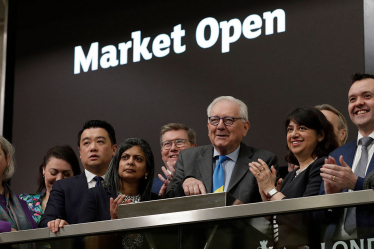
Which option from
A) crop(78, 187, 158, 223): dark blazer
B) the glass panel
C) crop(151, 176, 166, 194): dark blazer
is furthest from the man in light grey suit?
crop(151, 176, 166, 194): dark blazer

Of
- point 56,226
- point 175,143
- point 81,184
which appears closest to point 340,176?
point 56,226

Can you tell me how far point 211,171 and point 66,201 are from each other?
0.86 meters

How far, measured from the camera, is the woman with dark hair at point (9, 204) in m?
2.88

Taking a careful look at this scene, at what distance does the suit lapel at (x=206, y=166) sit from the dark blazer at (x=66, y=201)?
0.69 meters

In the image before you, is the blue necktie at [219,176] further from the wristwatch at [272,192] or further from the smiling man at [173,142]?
the smiling man at [173,142]

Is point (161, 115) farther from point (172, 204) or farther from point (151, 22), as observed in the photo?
point (172, 204)

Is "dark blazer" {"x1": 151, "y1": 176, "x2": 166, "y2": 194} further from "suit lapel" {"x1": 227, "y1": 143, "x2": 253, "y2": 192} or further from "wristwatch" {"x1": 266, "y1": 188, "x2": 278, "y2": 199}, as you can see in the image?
"wristwatch" {"x1": 266, "y1": 188, "x2": 278, "y2": 199}

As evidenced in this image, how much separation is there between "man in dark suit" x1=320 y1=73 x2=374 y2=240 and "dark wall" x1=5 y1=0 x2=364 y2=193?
1.40 metres

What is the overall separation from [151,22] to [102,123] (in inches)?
74.9

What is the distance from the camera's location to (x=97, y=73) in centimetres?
553

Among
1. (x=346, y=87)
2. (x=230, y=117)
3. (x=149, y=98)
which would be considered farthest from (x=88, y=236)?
(x=149, y=98)

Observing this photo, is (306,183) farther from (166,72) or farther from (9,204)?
(166,72)

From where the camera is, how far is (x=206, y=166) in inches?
120

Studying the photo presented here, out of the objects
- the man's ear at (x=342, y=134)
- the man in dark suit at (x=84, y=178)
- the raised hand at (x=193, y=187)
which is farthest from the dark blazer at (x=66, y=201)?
the man's ear at (x=342, y=134)
